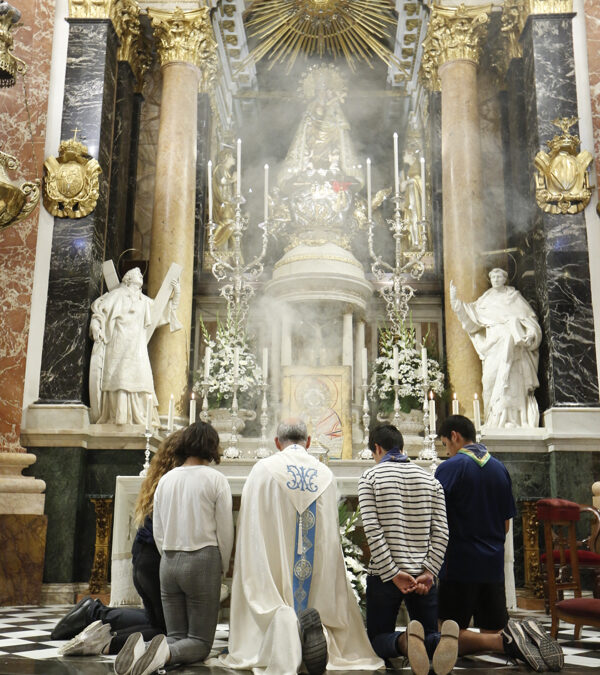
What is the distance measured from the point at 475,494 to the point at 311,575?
3.45 ft

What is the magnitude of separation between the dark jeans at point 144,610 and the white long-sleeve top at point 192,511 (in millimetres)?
224

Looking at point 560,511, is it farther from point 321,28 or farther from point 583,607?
point 321,28

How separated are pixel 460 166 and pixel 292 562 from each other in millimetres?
7246

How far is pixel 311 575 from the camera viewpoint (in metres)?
4.52

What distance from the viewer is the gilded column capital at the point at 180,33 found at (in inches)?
429

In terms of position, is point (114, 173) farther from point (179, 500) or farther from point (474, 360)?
point (179, 500)

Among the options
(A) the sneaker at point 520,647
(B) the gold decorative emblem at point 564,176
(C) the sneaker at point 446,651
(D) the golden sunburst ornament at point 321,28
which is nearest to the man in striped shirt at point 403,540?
(C) the sneaker at point 446,651

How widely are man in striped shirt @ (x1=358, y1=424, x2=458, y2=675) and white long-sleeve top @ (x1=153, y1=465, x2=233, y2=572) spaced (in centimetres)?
79

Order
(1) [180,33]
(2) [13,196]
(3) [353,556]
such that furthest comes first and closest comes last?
(1) [180,33], (2) [13,196], (3) [353,556]

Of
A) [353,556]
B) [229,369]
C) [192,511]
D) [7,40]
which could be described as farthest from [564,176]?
[192,511]

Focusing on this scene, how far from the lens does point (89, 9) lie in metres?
9.73

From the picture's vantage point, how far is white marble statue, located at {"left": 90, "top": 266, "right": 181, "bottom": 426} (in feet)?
28.9

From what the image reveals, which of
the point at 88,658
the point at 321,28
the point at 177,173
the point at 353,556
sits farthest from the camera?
the point at 321,28

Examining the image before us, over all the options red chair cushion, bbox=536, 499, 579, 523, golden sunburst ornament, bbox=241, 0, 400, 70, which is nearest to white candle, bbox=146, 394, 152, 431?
red chair cushion, bbox=536, 499, 579, 523
